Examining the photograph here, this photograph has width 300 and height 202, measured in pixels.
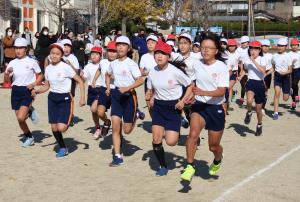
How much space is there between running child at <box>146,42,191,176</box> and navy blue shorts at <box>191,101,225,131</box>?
47 centimetres

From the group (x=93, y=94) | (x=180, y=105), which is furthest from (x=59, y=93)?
(x=180, y=105)

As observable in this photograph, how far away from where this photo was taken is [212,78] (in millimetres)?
7055

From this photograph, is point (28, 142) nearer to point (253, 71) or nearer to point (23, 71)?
point (23, 71)

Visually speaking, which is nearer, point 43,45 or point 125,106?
point 125,106

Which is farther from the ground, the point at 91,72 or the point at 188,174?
the point at 91,72

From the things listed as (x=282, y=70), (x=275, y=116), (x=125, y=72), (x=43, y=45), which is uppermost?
(x=43, y=45)

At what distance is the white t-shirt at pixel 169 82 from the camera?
24.9 ft

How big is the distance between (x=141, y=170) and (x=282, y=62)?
266 inches

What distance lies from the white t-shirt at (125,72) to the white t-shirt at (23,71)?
174cm

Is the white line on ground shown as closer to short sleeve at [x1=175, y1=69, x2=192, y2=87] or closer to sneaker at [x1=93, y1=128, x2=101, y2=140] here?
short sleeve at [x1=175, y1=69, x2=192, y2=87]

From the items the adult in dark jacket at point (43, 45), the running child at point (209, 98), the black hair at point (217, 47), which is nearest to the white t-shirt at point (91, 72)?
the running child at point (209, 98)

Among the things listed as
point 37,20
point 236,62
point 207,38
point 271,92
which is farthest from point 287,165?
point 37,20

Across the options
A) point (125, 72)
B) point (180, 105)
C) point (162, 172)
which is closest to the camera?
point (180, 105)

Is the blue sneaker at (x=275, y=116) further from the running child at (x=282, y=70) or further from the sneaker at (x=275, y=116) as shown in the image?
the running child at (x=282, y=70)
